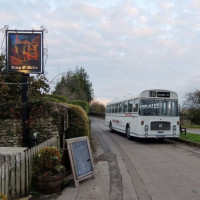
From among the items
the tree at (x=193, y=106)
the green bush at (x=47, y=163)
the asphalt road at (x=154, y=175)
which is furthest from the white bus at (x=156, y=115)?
the tree at (x=193, y=106)

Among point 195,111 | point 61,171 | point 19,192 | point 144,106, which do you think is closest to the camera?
point 19,192

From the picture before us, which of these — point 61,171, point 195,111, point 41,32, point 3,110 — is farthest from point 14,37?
point 195,111

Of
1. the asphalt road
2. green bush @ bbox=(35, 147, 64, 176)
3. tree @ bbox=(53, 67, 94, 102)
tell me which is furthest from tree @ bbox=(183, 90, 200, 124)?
green bush @ bbox=(35, 147, 64, 176)

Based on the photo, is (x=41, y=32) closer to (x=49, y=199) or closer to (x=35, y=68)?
(x=35, y=68)

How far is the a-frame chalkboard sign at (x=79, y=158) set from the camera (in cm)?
593

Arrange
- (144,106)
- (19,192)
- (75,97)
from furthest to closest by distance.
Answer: (75,97) < (144,106) < (19,192)

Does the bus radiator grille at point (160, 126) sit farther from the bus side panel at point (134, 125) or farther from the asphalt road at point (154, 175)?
the asphalt road at point (154, 175)

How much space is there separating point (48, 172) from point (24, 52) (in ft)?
19.7

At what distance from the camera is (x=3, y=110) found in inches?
388

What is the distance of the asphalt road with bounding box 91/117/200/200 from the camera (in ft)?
17.8

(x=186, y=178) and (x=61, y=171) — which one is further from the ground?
(x=61, y=171)

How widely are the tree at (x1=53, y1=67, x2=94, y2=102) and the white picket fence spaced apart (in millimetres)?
38657

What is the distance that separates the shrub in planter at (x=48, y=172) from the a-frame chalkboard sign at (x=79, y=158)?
1.10 ft

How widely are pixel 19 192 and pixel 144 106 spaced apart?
9.68 m
